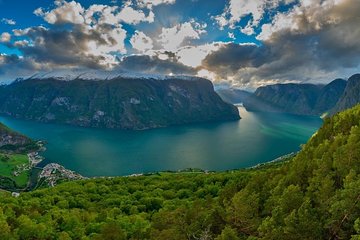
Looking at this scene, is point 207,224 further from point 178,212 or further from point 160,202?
point 160,202

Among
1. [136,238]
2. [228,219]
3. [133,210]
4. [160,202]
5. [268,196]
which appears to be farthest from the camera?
[160,202]

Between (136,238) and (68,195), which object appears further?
(68,195)

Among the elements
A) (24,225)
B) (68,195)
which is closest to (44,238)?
(24,225)

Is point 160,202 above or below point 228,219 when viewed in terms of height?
below

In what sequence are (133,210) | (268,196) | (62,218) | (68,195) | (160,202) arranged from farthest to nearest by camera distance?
(68,195) < (160,202) < (133,210) < (62,218) < (268,196)

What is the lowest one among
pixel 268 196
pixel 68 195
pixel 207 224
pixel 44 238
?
pixel 68 195

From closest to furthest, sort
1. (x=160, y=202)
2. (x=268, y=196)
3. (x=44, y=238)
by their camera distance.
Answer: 1. (x=268, y=196)
2. (x=44, y=238)
3. (x=160, y=202)

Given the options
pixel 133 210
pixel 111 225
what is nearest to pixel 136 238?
pixel 111 225

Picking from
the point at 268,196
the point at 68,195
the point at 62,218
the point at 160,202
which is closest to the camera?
the point at 268,196

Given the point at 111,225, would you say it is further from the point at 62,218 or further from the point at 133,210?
the point at 133,210
